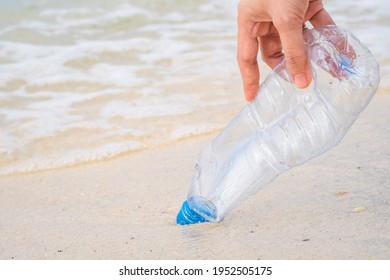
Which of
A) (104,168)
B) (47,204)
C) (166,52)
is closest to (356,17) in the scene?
(166,52)

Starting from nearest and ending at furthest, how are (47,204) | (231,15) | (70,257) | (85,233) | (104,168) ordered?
(70,257) < (85,233) < (47,204) < (104,168) < (231,15)

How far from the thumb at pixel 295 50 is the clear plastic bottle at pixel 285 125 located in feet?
1.28

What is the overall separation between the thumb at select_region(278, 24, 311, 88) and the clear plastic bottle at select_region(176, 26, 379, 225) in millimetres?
390

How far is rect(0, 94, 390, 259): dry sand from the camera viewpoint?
214 cm

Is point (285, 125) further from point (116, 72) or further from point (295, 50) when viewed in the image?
point (116, 72)

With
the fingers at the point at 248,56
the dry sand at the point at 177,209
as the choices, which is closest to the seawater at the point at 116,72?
the dry sand at the point at 177,209

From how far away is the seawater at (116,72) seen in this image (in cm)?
360

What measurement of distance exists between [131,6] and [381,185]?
486 centimetres

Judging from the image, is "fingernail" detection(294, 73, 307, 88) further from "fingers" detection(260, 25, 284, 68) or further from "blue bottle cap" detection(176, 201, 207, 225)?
"blue bottle cap" detection(176, 201, 207, 225)

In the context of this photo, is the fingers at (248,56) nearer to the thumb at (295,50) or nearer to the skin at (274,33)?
the skin at (274,33)

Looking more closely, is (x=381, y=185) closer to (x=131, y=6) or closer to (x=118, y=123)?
(x=118, y=123)

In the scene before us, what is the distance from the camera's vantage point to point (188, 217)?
236 cm

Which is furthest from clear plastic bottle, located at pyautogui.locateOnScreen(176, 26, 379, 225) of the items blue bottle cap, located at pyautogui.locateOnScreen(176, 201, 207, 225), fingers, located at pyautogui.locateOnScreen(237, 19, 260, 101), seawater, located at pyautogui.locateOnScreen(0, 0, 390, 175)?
seawater, located at pyautogui.locateOnScreen(0, 0, 390, 175)

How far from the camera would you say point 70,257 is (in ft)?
7.24
